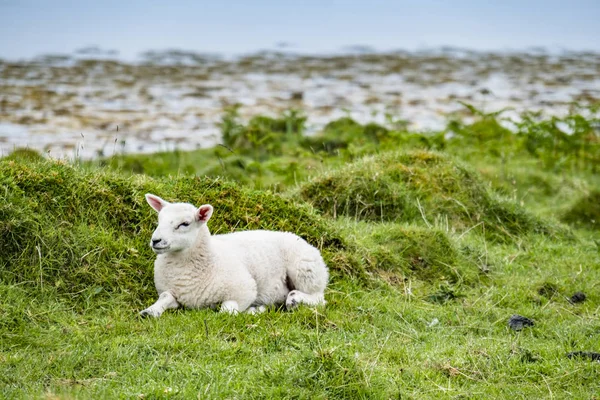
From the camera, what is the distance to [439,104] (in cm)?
3241

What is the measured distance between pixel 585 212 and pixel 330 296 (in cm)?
754

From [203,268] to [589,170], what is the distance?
1369 cm

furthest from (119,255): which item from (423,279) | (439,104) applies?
(439,104)

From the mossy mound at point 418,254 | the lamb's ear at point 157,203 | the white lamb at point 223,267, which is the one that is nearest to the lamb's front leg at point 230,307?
the white lamb at point 223,267

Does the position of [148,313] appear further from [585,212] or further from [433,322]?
[585,212]

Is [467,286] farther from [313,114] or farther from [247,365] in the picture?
[313,114]

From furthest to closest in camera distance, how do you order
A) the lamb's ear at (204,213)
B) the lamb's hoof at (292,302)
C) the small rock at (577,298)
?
1. the small rock at (577,298)
2. the lamb's hoof at (292,302)
3. the lamb's ear at (204,213)

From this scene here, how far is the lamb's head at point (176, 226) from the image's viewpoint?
7.39 metres

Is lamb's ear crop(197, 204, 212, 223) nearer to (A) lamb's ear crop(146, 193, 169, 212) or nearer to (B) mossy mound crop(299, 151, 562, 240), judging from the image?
(A) lamb's ear crop(146, 193, 169, 212)

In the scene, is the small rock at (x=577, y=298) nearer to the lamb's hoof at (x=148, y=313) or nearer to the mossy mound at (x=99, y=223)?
the mossy mound at (x=99, y=223)

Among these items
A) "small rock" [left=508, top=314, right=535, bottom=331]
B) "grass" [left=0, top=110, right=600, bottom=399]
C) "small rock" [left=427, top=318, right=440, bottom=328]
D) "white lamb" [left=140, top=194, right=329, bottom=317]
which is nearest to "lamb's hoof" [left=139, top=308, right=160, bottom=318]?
"white lamb" [left=140, top=194, right=329, bottom=317]

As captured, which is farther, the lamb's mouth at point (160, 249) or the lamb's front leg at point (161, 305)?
the lamb's front leg at point (161, 305)

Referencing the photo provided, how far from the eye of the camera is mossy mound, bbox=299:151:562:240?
1156 centimetres

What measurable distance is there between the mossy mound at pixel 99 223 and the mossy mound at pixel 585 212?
6322mm
